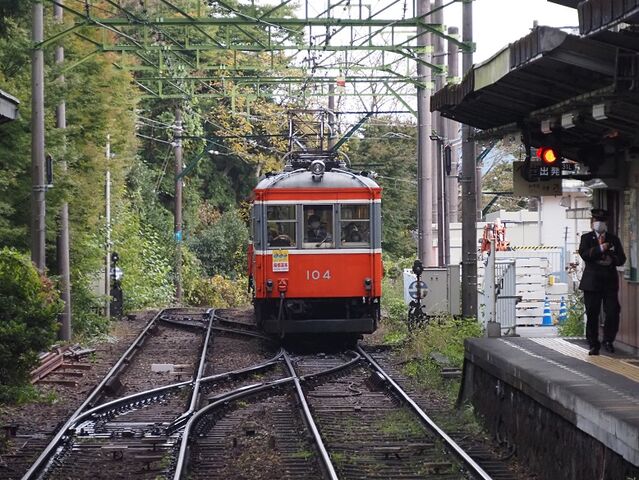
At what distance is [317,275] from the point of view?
18.8 metres

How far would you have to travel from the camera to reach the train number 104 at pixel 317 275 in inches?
741

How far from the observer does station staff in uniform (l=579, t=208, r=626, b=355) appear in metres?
10.7

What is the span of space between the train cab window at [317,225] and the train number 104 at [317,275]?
0.40 m

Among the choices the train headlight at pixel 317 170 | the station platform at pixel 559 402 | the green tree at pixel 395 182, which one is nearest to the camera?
the station platform at pixel 559 402

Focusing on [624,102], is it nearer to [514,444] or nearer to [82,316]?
[514,444]

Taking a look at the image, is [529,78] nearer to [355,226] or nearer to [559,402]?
[559,402]

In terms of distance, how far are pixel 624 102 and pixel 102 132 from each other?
13913mm

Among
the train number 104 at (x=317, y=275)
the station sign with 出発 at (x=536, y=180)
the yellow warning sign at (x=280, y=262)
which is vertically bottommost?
the train number 104 at (x=317, y=275)

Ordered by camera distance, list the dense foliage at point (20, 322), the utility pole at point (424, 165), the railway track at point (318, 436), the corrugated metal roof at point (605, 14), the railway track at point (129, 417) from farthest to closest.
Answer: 1. the utility pole at point (424, 165)
2. the dense foliage at point (20, 322)
3. the railway track at point (129, 417)
4. the railway track at point (318, 436)
5. the corrugated metal roof at point (605, 14)

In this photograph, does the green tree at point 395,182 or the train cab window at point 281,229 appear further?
the green tree at point 395,182

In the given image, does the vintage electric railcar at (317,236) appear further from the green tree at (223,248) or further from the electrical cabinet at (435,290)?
the green tree at (223,248)

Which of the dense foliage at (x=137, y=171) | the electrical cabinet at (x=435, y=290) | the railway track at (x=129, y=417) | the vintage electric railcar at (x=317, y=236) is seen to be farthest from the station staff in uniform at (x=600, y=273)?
the electrical cabinet at (x=435, y=290)

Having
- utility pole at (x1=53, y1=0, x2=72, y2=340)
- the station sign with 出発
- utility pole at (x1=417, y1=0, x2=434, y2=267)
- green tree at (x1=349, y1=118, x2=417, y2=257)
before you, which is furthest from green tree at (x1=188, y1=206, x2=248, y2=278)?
the station sign with 出発

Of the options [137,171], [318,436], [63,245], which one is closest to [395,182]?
[137,171]
